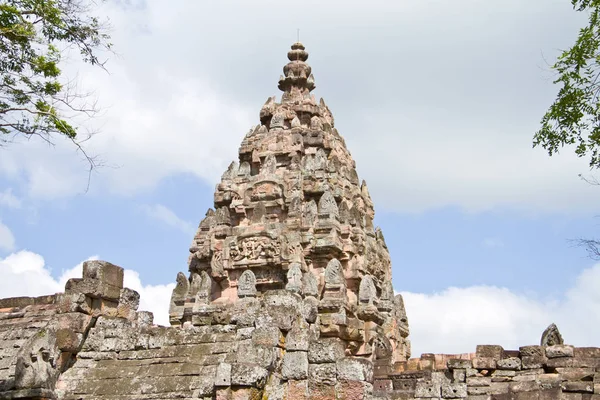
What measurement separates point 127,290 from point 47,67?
A: 451 cm

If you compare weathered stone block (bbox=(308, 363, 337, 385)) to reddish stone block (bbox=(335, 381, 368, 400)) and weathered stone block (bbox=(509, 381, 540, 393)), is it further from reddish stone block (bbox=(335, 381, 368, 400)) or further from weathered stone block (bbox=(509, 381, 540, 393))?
weathered stone block (bbox=(509, 381, 540, 393))

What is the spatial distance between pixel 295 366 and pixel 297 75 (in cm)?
2075

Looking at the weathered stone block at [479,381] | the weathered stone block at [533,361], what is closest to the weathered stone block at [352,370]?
the weathered stone block at [479,381]

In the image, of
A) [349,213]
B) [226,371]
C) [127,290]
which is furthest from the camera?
[349,213]

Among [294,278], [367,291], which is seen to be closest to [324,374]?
[294,278]

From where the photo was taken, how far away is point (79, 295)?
47.3 feet

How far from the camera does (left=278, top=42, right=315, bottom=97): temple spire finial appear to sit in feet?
105

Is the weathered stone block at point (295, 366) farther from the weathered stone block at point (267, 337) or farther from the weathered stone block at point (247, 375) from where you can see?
the weathered stone block at point (247, 375)

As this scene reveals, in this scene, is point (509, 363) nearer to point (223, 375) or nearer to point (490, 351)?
point (490, 351)

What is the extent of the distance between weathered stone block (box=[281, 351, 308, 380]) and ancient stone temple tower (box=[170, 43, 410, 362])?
11660 mm

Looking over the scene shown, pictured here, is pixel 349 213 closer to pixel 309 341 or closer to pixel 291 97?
pixel 291 97

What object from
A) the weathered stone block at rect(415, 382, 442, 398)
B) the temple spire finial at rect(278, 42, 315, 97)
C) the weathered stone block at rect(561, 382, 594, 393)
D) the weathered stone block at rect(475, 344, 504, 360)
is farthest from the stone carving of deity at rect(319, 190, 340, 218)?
the weathered stone block at rect(415, 382, 442, 398)

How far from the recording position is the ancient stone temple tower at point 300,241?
25.7m

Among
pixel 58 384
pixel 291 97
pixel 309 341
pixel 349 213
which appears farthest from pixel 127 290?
pixel 291 97
